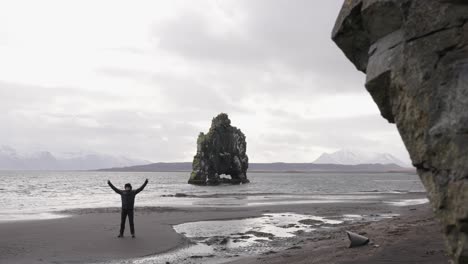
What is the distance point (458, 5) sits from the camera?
5895mm

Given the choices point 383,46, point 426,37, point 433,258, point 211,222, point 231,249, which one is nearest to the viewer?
point 426,37

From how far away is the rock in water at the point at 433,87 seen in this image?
5.54m

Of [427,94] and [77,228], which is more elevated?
[427,94]

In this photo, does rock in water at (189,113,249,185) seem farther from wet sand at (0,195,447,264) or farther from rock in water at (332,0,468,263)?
rock in water at (332,0,468,263)

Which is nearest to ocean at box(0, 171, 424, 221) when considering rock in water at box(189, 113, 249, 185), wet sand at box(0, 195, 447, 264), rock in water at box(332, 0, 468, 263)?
wet sand at box(0, 195, 447, 264)

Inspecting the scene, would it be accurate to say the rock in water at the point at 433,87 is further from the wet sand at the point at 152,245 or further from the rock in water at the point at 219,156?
the rock in water at the point at 219,156

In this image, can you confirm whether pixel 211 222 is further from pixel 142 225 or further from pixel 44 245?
pixel 44 245

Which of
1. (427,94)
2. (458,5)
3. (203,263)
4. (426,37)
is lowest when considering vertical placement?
(203,263)

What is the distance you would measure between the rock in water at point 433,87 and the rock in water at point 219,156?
101 metres

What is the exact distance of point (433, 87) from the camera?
5863mm

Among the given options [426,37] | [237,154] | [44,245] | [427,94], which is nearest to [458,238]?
[427,94]

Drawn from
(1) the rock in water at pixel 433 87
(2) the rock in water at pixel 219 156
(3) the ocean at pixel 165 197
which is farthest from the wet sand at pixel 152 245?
(2) the rock in water at pixel 219 156

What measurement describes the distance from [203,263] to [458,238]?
30.4 feet

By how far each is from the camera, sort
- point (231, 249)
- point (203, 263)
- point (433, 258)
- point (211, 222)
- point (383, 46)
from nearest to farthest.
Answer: point (383, 46)
point (433, 258)
point (203, 263)
point (231, 249)
point (211, 222)
